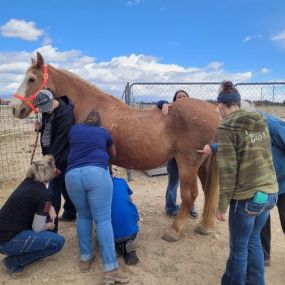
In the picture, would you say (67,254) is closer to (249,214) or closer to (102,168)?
(102,168)

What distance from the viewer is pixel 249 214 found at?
2520mm

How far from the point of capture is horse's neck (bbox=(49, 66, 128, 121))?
172 inches

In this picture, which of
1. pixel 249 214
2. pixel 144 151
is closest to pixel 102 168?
pixel 144 151

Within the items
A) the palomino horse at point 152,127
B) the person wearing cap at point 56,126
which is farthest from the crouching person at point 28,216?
the palomino horse at point 152,127

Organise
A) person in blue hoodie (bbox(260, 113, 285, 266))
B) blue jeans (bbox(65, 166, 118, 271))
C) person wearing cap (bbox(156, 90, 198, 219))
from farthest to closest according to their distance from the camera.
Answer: person wearing cap (bbox(156, 90, 198, 219)), blue jeans (bbox(65, 166, 118, 271)), person in blue hoodie (bbox(260, 113, 285, 266))

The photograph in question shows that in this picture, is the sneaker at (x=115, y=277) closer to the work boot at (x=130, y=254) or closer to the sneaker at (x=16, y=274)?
the work boot at (x=130, y=254)

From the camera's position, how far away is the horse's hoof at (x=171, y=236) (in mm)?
4289

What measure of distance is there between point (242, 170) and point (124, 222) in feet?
5.26

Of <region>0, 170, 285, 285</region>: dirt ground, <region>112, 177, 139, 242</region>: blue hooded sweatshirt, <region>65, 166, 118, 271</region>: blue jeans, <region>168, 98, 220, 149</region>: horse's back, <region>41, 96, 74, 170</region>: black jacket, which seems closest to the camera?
<region>65, 166, 118, 271</region>: blue jeans

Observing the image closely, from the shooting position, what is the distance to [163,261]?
148 inches

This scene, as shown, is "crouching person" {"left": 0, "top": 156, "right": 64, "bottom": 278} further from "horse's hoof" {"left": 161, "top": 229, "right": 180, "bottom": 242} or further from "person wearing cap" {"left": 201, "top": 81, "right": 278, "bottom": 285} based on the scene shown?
"person wearing cap" {"left": 201, "top": 81, "right": 278, "bottom": 285}

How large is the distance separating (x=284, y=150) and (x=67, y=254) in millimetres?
2586

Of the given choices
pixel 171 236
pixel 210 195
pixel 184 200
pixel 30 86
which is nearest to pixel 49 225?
pixel 171 236

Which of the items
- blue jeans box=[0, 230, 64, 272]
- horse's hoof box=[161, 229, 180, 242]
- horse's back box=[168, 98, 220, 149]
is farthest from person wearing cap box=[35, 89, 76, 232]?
horse's hoof box=[161, 229, 180, 242]
